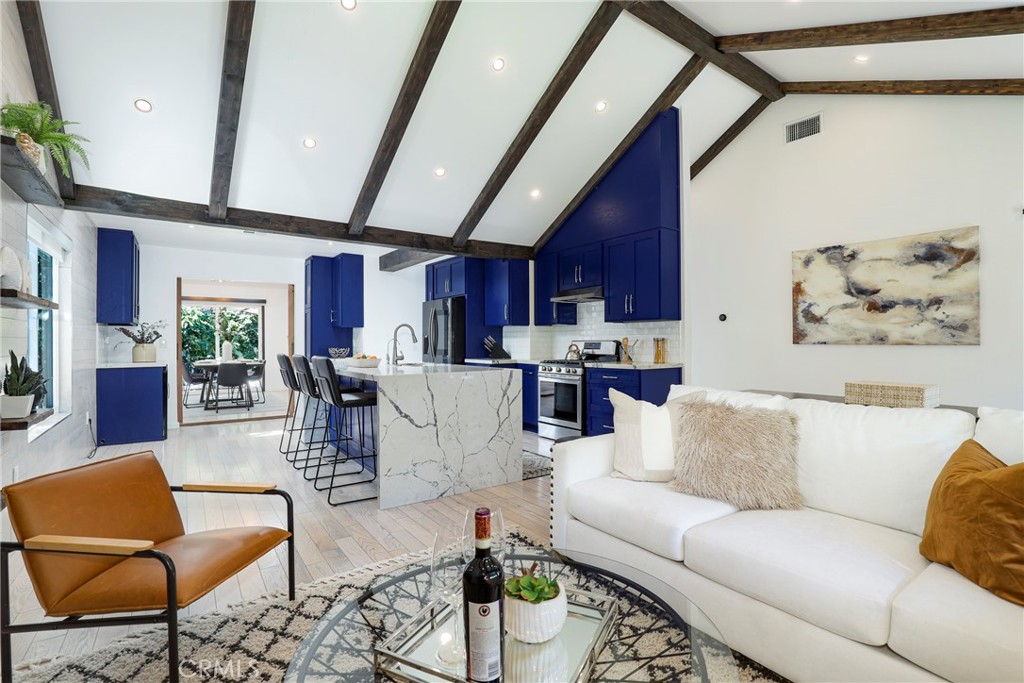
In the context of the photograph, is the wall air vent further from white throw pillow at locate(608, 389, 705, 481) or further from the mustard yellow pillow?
the mustard yellow pillow

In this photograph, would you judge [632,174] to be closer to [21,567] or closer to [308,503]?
[308,503]

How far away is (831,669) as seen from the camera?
1.45 metres

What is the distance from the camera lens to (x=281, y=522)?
124 inches

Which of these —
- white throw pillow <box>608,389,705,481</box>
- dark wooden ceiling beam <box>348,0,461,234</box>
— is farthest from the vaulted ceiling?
white throw pillow <box>608,389,705,481</box>

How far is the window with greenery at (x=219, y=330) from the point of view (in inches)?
427

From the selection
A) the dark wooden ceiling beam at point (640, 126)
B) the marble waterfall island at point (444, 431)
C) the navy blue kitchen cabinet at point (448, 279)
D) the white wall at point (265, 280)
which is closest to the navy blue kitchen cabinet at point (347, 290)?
the white wall at point (265, 280)

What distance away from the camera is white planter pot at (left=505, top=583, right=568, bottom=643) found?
47.8 inches

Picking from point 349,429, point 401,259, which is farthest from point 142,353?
point 401,259

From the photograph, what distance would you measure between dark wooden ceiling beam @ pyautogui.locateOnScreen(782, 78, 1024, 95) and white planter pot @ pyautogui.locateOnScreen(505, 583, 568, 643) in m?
4.88

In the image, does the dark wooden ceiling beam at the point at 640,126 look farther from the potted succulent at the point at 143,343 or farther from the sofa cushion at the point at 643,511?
the potted succulent at the point at 143,343

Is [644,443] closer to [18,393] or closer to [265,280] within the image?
[18,393]

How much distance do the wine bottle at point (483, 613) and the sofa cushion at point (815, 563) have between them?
3.28 feet

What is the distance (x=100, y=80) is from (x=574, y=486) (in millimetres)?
4163

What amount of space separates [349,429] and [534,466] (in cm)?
184
